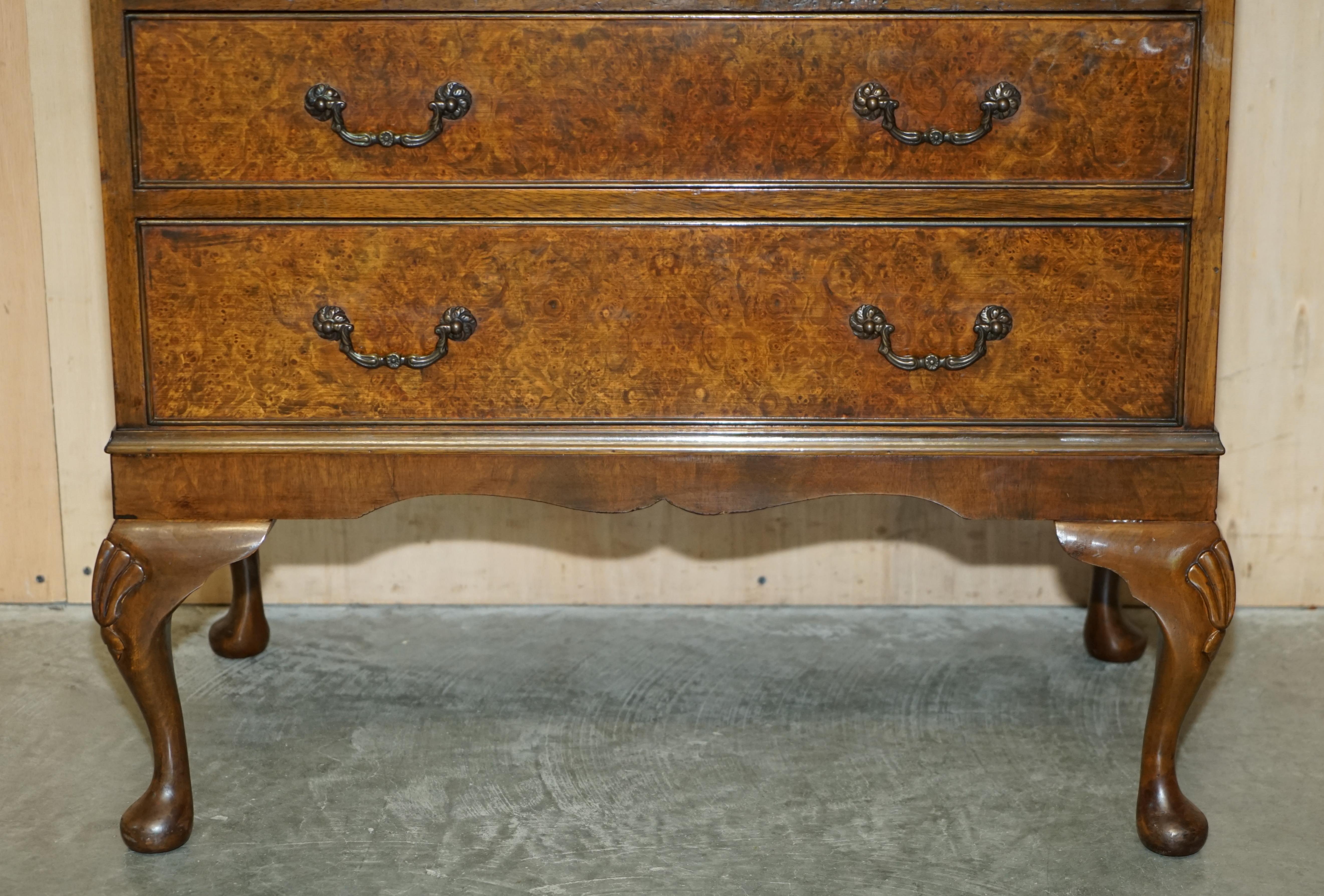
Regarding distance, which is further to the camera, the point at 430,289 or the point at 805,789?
the point at 805,789

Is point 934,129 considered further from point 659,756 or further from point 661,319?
point 659,756

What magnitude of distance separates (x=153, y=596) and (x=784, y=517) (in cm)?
123

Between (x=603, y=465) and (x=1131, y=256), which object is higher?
(x=1131, y=256)

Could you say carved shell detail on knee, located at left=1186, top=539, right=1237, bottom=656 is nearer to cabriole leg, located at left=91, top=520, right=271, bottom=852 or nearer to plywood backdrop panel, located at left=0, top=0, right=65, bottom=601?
cabriole leg, located at left=91, top=520, right=271, bottom=852

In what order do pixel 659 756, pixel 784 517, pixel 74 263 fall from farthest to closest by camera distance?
1. pixel 784 517
2. pixel 74 263
3. pixel 659 756

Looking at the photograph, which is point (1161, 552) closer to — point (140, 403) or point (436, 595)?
point (140, 403)

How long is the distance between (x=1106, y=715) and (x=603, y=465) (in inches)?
37.5

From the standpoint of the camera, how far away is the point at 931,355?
58.3 inches

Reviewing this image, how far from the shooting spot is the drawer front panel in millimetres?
1464

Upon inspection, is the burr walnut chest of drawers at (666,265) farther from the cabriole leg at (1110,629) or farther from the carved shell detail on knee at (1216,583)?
the cabriole leg at (1110,629)

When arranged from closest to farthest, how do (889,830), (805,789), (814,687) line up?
(889,830)
(805,789)
(814,687)

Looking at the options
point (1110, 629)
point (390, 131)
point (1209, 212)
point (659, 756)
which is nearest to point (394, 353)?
point (390, 131)

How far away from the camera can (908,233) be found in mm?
1461

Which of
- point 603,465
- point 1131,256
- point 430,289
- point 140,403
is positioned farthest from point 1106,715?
point 140,403
